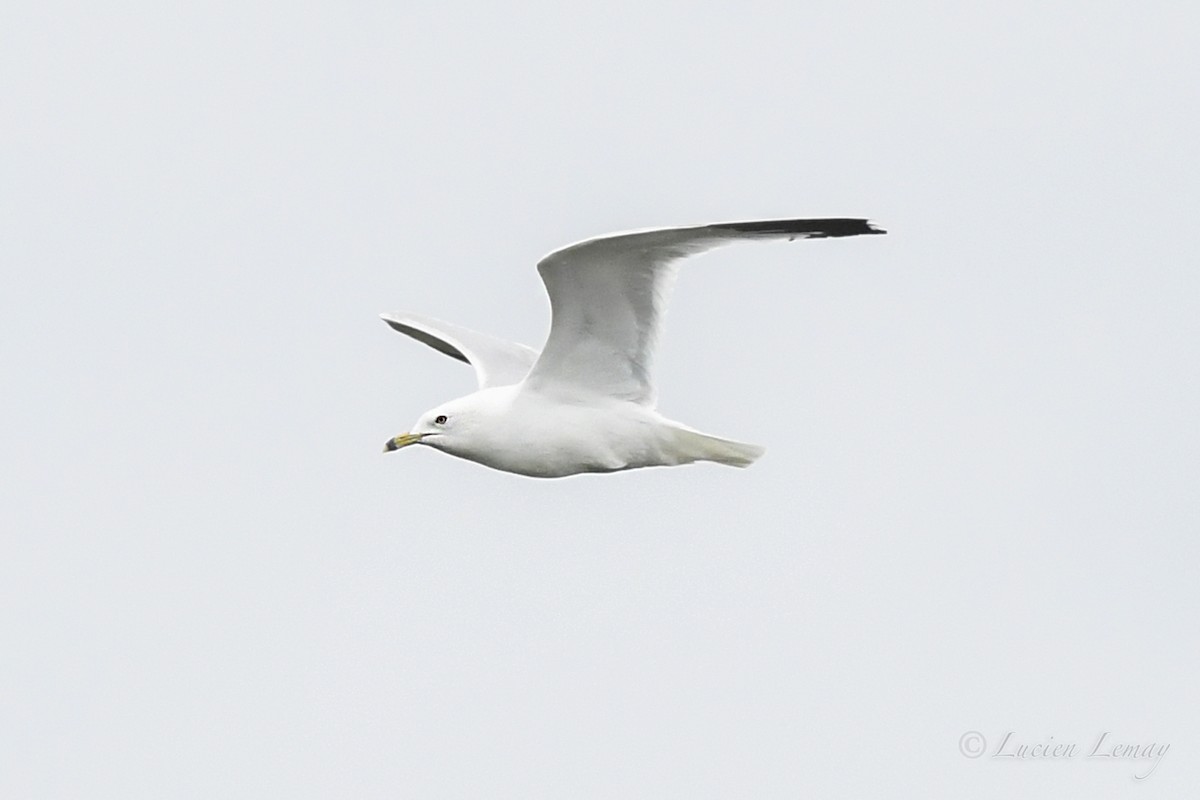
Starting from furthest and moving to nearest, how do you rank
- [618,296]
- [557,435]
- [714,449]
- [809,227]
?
Result: [714,449], [557,435], [618,296], [809,227]

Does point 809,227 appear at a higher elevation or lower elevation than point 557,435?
higher

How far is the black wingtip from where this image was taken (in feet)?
38.5

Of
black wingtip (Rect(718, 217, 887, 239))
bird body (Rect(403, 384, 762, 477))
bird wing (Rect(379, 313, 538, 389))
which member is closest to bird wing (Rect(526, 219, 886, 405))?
black wingtip (Rect(718, 217, 887, 239))

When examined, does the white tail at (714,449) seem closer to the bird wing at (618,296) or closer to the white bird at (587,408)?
the white bird at (587,408)

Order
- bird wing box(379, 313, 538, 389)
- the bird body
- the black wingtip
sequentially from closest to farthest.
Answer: the black wingtip → the bird body → bird wing box(379, 313, 538, 389)

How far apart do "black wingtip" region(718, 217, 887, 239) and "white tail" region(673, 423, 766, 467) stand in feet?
6.55

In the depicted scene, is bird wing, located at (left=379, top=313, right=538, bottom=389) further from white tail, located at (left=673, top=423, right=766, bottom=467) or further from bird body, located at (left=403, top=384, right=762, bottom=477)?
white tail, located at (left=673, top=423, right=766, bottom=467)

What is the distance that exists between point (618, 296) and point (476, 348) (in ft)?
9.85

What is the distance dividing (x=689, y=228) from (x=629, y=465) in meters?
2.23

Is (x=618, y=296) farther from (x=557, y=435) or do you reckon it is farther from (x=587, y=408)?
(x=557, y=435)

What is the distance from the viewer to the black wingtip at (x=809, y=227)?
11.7 metres

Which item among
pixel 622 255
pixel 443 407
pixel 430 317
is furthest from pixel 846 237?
pixel 430 317

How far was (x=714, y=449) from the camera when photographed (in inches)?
535

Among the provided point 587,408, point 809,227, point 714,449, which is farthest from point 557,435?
point 809,227
